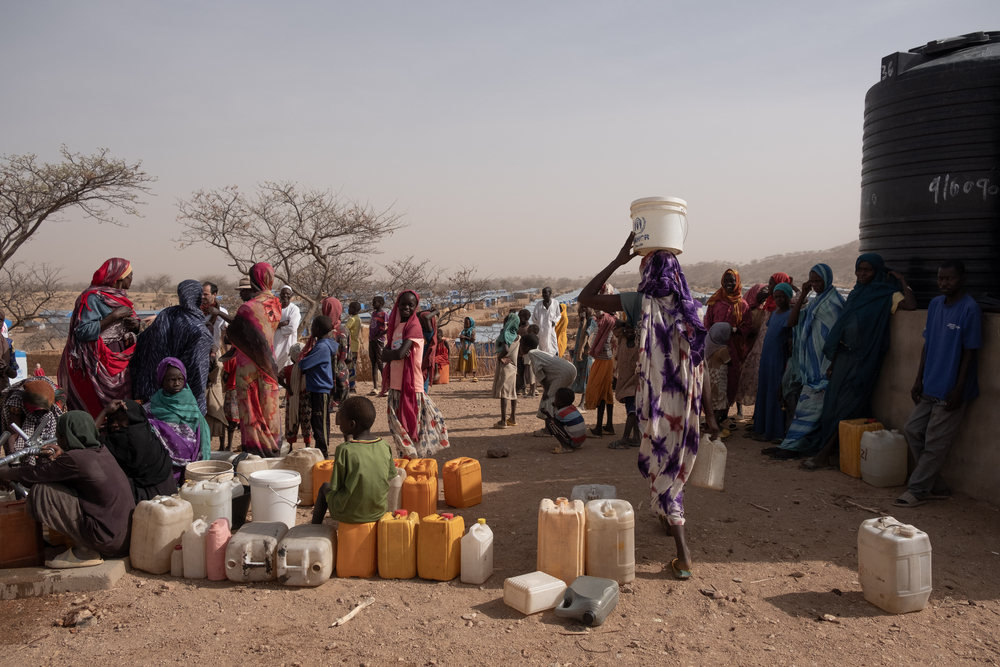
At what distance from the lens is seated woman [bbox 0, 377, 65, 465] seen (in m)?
4.79

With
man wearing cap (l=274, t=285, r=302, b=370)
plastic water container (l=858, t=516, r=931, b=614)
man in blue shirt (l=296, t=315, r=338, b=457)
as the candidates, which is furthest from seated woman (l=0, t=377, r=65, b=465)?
plastic water container (l=858, t=516, r=931, b=614)

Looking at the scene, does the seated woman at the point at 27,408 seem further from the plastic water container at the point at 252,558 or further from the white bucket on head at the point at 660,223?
the white bucket on head at the point at 660,223

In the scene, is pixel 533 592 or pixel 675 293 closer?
pixel 533 592

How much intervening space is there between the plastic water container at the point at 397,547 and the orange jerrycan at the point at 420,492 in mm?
799

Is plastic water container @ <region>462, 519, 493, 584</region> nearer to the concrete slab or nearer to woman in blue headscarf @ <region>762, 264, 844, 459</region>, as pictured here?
the concrete slab

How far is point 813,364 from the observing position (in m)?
6.62

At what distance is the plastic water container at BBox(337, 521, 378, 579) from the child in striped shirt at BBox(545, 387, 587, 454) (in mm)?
3543

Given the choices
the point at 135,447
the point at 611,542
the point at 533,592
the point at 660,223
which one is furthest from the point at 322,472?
the point at 660,223

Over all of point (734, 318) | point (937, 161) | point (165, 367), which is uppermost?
point (937, 161)

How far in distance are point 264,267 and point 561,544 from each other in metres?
3.68

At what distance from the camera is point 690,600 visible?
11.7 ft

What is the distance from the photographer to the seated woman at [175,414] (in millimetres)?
4809

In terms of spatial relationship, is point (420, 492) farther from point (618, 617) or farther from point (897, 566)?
point (897, 566)

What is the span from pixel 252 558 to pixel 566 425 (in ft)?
13.3
